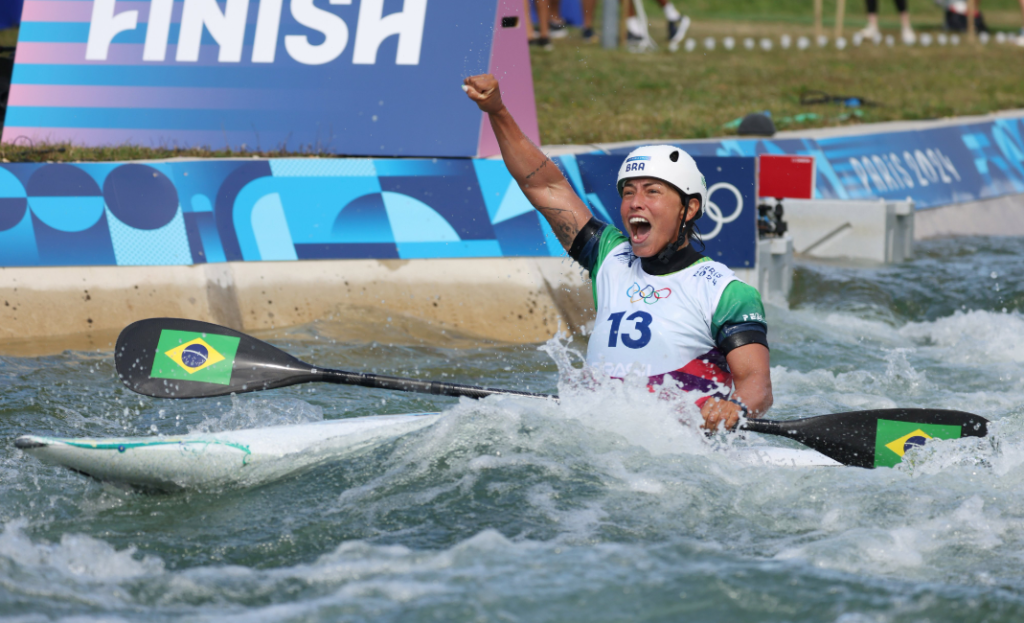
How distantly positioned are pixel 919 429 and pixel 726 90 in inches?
420

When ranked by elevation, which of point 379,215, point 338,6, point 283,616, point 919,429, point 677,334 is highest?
point 338,6

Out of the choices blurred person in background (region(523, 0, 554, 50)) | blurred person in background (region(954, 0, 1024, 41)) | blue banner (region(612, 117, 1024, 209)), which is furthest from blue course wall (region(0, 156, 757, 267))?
blurred person in background (region(954, 0, 1024, 41))

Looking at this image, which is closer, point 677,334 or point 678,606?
point 678,606

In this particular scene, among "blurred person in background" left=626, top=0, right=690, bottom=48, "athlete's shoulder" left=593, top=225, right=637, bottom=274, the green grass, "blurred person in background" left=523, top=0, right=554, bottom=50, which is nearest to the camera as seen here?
"athlete's shoulder" left=593, top=225, right=637, bottom=274

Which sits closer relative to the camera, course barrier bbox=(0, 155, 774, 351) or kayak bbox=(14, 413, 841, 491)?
kayak bbox=(14, 413, 841, 491)

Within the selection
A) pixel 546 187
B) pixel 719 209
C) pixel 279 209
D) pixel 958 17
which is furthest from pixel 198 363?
pixel 958 17

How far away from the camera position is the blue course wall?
7.30 meters

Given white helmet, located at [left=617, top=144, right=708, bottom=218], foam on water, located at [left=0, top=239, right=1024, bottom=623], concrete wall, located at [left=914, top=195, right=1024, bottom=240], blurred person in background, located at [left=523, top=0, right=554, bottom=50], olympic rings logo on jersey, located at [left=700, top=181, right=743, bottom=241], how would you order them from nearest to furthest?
foam on water, located at [left=0, top=239, right=1024, bottom=623] → white helmet, located at [left=617, top=144, right=708, bottom=218] → olympic rings logo on jersey, located at [left=700, top=181, right=743, bottom=241] → concrete wall, located at [left=914, top=195, right=1024, bottom=240] → blurred person in background, located at [left=523, top=0, right=554, bottom=50]

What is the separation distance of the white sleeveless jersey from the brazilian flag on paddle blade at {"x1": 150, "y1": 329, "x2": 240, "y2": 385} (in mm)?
1672

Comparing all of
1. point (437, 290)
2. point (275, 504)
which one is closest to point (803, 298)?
point (437, 290)

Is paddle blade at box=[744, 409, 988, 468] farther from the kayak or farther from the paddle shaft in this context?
the paddle shaft

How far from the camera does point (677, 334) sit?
437cm

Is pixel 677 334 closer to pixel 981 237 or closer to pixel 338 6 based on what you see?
pixel 338 6

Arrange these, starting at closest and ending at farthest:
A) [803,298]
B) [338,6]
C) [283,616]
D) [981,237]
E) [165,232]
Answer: [283,616], [165,232], [338,6], [803,298], [981,237]
